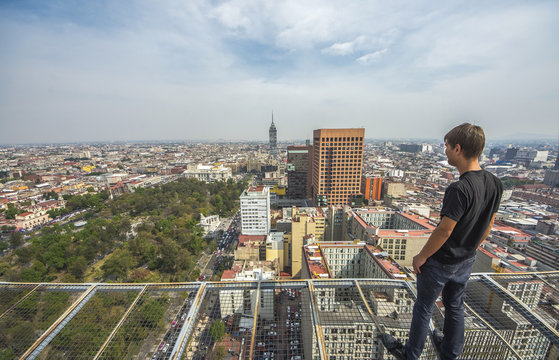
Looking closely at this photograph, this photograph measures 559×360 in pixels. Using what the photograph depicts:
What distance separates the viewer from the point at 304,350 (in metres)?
1.94

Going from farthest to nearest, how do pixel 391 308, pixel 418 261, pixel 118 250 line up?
pixel 118 250
pixel 391 308
pixel 418 261

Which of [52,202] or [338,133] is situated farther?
[52,202]

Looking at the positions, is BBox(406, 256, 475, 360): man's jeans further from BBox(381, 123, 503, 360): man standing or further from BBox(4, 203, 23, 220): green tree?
BBox(4, 203, 23, 220): green tree

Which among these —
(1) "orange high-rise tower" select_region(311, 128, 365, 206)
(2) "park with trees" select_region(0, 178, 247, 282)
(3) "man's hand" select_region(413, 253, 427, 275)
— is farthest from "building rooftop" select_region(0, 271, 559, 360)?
(1) "orange high-rise tower" select_region(311, 128, 365, 206)

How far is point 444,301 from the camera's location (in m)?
1.34

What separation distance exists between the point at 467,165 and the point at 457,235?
0.36 meters

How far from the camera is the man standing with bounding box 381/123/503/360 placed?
1.06 meters

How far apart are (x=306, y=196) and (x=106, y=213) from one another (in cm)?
1981

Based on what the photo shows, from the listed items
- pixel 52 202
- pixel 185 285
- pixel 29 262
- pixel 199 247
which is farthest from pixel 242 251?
pixel 52 202

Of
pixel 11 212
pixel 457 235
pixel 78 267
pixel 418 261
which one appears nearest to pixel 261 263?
pixel 78 267

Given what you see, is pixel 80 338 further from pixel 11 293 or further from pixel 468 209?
pixel 468 209

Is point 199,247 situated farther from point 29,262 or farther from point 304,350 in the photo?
point 304,350

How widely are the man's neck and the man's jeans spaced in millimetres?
502

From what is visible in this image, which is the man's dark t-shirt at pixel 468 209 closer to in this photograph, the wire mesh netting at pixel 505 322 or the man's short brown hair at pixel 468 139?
the man's short brown hair at pixel 468 139
